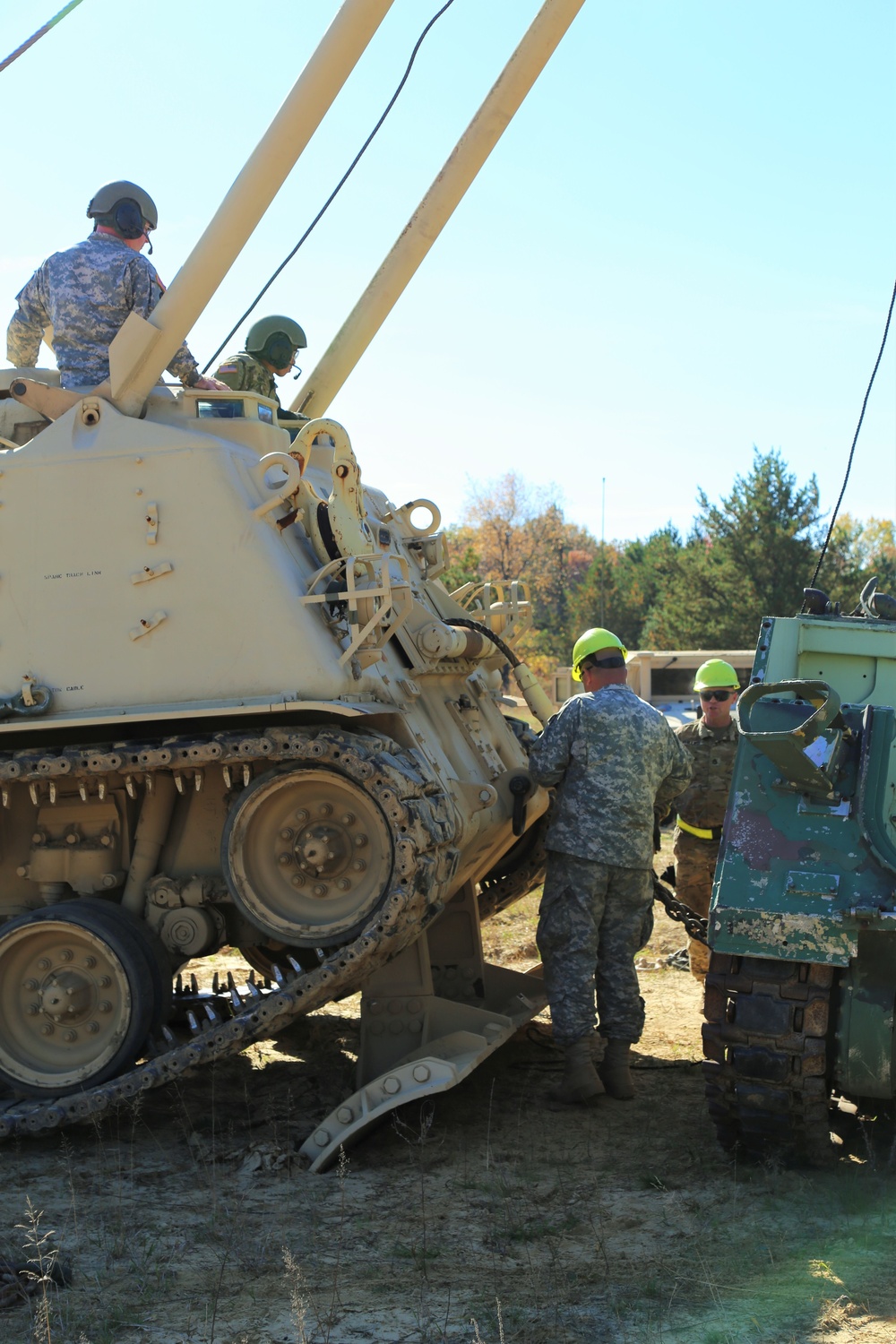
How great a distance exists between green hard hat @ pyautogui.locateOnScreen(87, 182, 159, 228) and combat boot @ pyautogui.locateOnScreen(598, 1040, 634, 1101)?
16.7 ft

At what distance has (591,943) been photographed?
21.7 ft

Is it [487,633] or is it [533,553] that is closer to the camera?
[487,633]

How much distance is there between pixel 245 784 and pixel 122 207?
133 inches

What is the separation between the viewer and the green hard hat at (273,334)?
884 cm

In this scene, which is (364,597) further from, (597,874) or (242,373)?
(242,373)

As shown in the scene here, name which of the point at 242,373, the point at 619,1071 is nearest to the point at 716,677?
the point at 619,1071

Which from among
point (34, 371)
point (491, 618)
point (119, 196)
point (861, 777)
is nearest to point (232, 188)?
point (119, 196)

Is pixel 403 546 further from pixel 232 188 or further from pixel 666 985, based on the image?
pixel 666 985

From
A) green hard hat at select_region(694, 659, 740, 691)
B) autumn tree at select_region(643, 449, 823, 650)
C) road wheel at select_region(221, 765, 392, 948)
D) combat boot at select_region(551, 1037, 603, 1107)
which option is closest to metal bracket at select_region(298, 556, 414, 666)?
road wheel at select_region(221, 765, 392, 948)

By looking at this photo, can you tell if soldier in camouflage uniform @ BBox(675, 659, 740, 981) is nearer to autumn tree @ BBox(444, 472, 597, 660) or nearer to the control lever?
the control lever

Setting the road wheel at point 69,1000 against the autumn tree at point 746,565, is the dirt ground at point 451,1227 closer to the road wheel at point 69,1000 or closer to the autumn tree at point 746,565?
the road wheel at point 69,1000

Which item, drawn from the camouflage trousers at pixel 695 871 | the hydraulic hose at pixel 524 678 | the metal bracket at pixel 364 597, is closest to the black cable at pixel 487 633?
the hydraulic hose at pixel 524 678

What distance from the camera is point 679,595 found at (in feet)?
121

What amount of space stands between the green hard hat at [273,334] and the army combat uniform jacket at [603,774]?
354 cm
